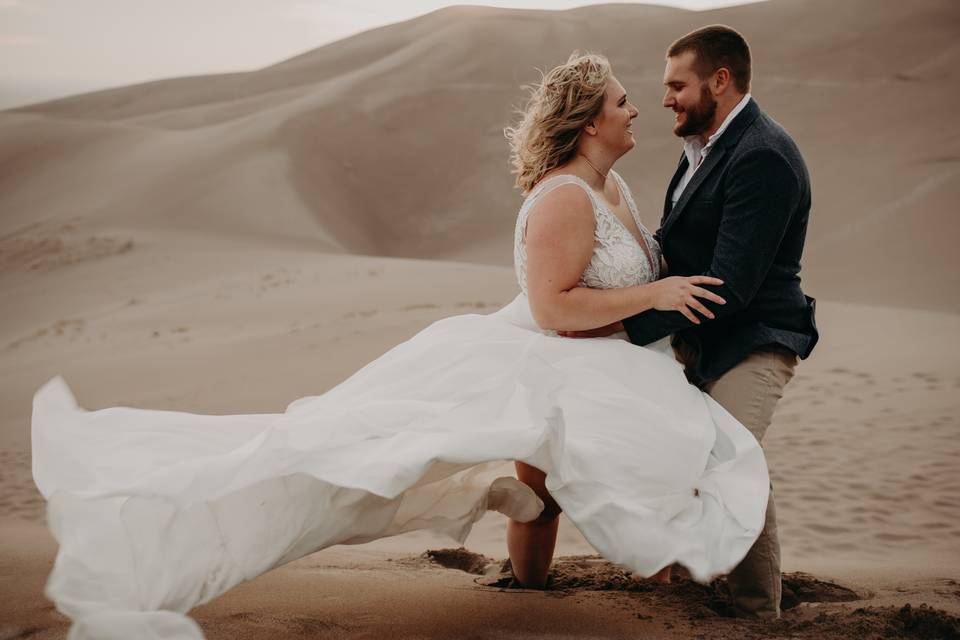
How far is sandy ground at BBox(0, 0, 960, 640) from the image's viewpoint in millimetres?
3764

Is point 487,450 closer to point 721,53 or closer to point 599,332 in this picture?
point 599,332

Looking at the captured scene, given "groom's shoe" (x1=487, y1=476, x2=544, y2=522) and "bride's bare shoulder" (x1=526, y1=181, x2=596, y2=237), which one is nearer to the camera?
"groom's shoe" (x1=487, y1=476, x2=544, y2=522)

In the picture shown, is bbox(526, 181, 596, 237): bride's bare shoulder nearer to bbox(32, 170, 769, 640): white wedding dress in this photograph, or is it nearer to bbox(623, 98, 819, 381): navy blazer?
bbox(32, 170, 769, 640): white wedding dress

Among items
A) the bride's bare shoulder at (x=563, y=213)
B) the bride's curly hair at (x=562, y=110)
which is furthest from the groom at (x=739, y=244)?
the bride's bare shoulder at (x=563, y=213)

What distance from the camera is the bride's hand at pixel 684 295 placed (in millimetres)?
3354

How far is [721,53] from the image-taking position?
3.66 metres

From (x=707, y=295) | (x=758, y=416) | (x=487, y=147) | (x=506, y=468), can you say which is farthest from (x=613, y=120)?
(x=487, y=147)

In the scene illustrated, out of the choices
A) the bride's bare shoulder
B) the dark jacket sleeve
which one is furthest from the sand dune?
the bride's bare shoulder

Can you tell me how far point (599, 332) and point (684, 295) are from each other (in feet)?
1.34

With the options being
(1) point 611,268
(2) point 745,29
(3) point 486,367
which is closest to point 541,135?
(1) point 611,268

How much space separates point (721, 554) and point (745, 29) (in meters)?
33.4

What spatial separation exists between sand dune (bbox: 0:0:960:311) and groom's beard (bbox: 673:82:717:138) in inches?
552

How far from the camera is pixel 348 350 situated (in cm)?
995

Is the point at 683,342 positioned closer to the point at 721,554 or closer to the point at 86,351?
the point at 721,554
